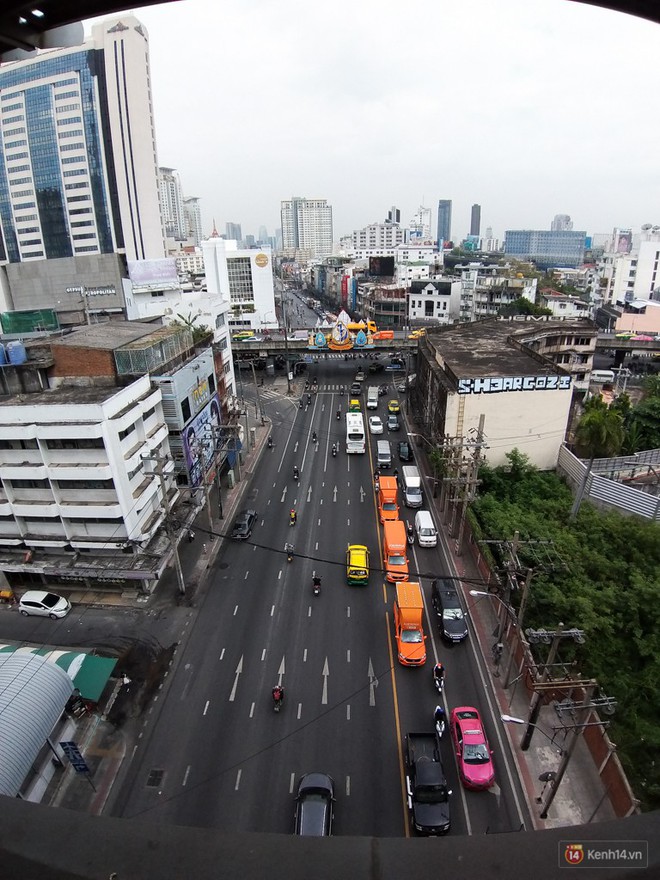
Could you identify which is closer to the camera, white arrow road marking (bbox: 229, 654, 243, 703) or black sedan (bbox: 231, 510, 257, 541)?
white arrow road marking (bbox: 229, 654, 243, 703)

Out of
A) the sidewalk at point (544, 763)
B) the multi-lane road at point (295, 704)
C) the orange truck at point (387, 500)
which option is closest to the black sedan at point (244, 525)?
the multi-lane road at point (295, 704)

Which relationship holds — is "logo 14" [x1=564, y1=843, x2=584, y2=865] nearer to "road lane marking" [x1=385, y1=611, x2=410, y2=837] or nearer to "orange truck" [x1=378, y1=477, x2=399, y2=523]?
"road lane marking" [x1=385, y1=611, x2=410, y2=837]

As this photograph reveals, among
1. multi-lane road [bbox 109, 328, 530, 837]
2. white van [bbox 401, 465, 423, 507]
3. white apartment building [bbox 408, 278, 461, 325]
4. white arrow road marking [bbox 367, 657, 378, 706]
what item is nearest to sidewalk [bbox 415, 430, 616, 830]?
multi-lane road [bbox 109, 328, 530, 837]

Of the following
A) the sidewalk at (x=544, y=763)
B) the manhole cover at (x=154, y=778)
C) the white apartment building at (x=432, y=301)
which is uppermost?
the white apartment building at (x=432, y=301)

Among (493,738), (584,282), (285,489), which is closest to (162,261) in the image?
(285,489)

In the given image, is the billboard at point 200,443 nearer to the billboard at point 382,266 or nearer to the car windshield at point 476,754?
the car windshield at point 476,754

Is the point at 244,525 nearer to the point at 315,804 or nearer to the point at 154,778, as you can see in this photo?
the point at 154,778
